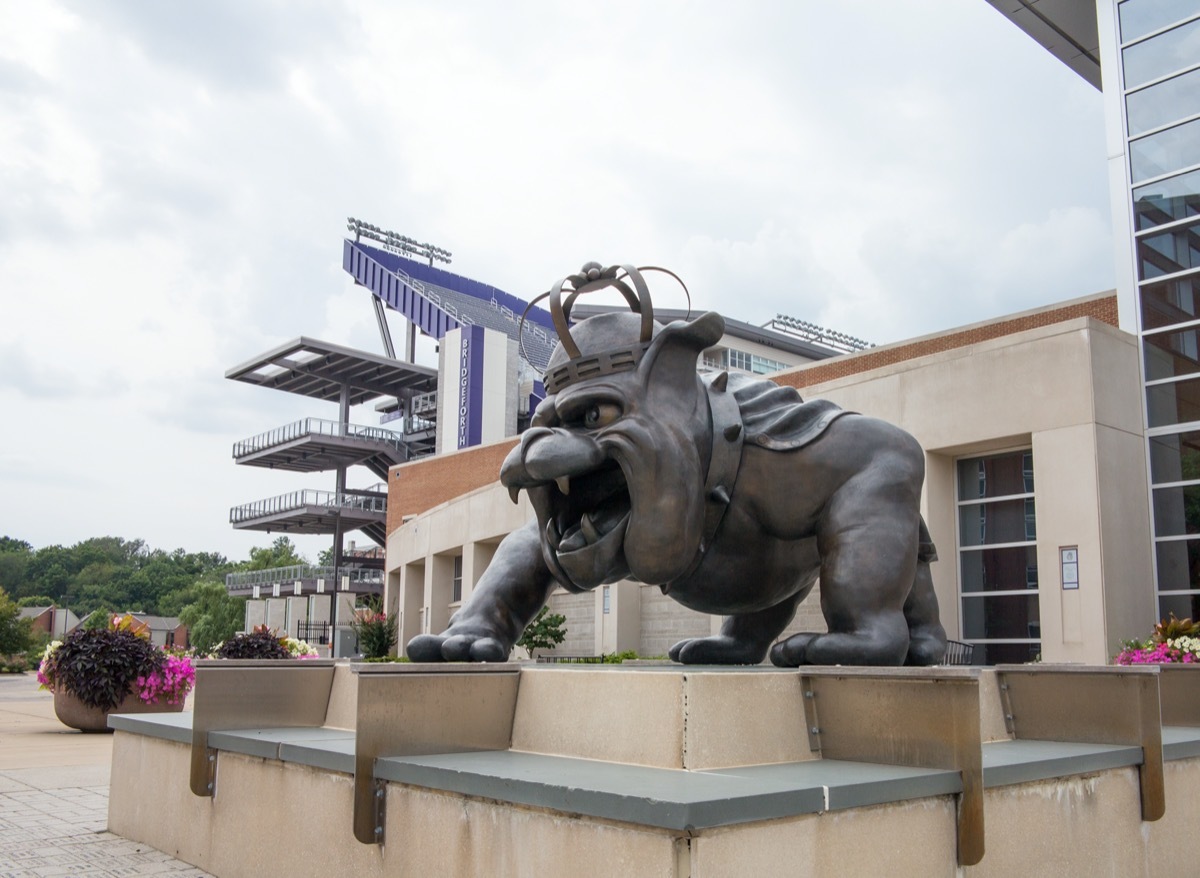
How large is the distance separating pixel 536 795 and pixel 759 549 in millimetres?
1887

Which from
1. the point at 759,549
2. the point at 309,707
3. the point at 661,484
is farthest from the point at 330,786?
the point at 759,549

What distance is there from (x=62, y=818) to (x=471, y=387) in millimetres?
41994

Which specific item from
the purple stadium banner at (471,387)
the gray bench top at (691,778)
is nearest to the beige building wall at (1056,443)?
the gray bench top at (691,778)

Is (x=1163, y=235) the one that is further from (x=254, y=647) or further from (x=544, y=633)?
(x=254, y=647)

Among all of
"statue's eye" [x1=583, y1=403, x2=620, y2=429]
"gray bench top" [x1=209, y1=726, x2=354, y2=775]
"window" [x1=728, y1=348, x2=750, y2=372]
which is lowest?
"gray bench top" [x1=209, y1=726, x2=354, y2=775]

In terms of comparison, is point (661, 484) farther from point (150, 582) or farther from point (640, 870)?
point (150, 582)

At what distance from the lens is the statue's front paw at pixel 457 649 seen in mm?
4242

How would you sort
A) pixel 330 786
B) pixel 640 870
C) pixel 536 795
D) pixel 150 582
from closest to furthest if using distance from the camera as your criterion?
pixel 640 870, pixel 536 795, pixel 330 786, pixel 150 582

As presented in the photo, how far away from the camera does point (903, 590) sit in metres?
4.11

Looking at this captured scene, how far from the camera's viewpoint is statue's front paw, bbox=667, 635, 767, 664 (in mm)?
5086

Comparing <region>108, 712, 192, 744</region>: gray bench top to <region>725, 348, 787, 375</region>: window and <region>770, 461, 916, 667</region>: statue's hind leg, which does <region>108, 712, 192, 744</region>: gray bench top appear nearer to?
<region>770, 461, 916, 667</region>: statue's hind leg

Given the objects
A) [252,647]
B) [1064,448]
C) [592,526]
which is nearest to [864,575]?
[592,526]

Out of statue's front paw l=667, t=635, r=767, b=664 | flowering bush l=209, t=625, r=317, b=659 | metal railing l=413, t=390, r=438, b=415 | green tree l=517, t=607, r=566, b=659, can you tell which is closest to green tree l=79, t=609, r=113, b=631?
flowering bush l=209, t=625, r=317, b=659

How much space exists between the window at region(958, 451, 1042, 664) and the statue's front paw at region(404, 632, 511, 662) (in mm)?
15736
